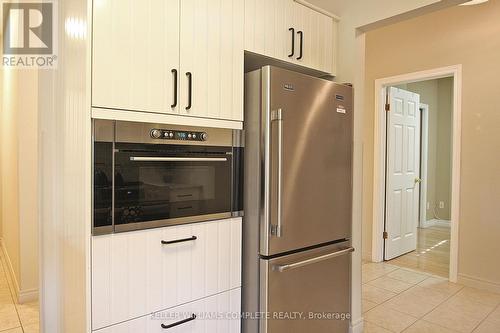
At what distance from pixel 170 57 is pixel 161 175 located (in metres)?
0.53

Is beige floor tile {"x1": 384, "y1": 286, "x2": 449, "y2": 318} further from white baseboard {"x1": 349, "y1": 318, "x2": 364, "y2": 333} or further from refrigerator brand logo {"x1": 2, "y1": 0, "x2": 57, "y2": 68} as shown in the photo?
refrigerator brand logo {"x1": 2, "y1": 0, "x2": 57, "y2": 68}

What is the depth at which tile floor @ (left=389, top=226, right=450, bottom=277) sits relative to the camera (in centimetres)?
381

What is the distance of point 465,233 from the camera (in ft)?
10.8

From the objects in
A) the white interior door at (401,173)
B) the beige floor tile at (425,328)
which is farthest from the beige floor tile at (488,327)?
the white interior door at (401,173)

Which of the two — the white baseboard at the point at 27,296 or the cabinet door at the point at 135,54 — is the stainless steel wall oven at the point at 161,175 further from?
the white baseboard at the point at 27,296

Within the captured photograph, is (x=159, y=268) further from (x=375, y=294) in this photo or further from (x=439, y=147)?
(x=439, y=147)

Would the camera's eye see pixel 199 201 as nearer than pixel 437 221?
Yes

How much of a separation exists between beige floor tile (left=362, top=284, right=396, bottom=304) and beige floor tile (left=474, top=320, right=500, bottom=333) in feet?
2.30

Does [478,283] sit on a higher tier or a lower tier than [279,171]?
lower

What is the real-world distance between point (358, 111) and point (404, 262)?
265 cm

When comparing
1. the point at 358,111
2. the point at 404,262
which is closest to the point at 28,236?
the point at 358,111

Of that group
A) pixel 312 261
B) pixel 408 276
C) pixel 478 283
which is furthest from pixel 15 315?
pixel 478 283

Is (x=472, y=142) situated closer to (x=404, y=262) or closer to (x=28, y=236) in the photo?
(x=404, y=262)

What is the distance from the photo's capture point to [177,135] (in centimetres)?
150
